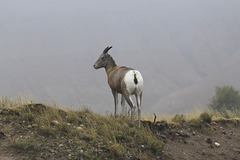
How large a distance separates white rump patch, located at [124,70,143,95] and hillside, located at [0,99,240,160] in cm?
124

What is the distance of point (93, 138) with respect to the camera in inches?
294

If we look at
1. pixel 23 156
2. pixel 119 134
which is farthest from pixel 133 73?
pixel 23 156

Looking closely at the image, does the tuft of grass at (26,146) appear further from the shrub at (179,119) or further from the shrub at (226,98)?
the shrub at (226,98)

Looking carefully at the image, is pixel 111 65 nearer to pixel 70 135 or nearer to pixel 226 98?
pixel 70 135

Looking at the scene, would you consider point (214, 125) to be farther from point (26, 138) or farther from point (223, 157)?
point (26, 138)

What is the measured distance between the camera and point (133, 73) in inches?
338

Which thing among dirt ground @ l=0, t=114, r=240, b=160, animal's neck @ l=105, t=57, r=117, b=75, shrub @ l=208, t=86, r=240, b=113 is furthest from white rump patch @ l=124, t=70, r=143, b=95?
shrub @ l=208, t=86, r=240, b=113

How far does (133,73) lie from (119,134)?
2.22 m

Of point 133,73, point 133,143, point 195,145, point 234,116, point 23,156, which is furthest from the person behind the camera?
point 234,116

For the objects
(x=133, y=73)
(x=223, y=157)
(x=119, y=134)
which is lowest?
(x=223, y=157)

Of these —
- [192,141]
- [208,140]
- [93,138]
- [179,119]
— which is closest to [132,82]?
[93,138]

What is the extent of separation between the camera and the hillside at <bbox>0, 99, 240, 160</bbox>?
6.61m

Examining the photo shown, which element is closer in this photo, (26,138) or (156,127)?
(26,138)

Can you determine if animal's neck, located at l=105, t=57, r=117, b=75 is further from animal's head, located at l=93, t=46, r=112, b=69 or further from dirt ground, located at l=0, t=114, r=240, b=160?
dirt ground, located at l=0, t=114, r=240, b=160
